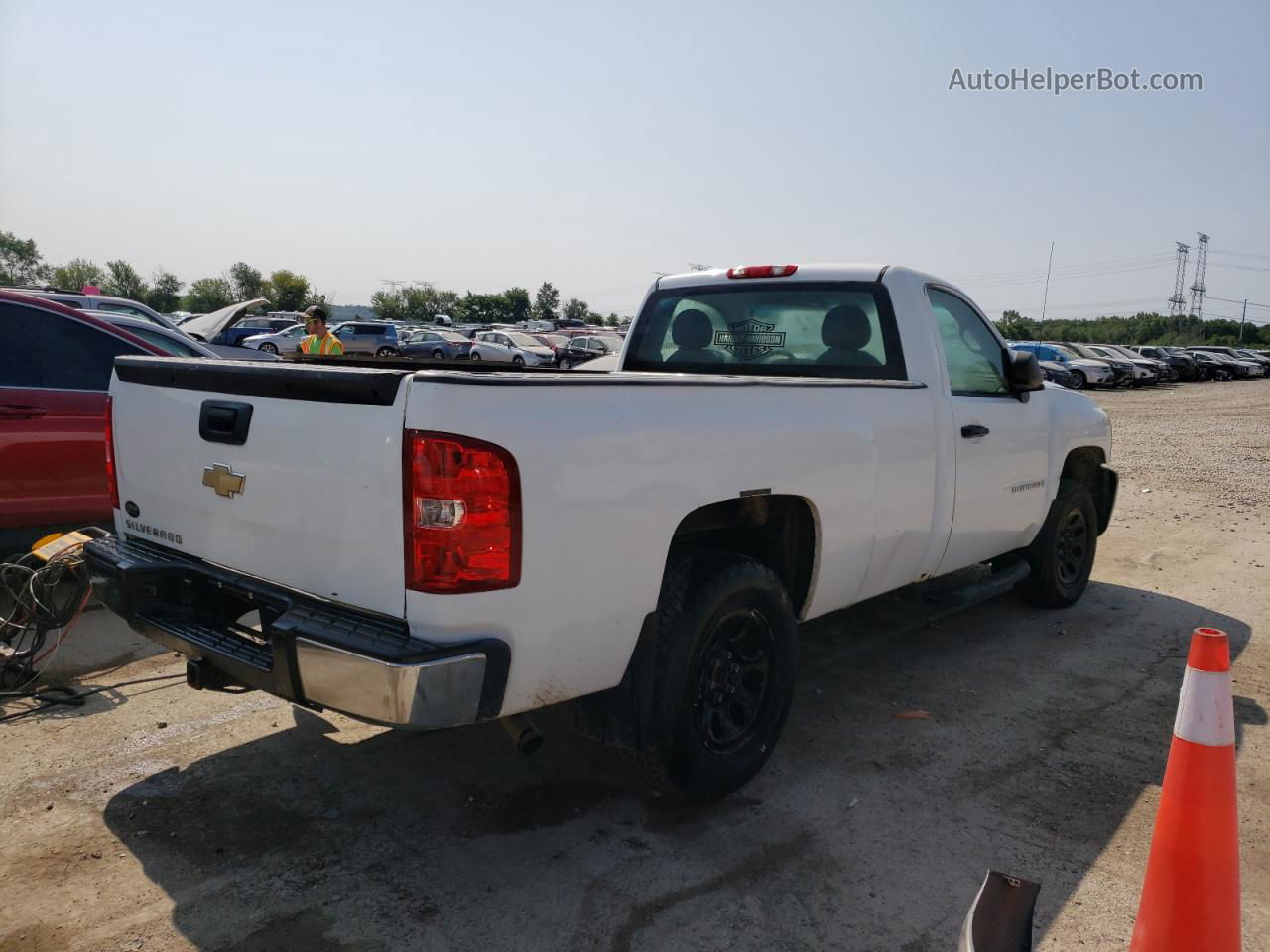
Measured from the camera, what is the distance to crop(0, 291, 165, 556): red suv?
5246mm

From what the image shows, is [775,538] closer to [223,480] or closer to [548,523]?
[548,523]

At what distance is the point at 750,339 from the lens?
4836mm

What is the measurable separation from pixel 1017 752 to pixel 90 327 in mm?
5614

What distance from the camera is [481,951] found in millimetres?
2621

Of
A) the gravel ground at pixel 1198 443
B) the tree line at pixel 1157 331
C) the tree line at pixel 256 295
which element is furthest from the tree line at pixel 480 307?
the gravel ground at pixel 1198 443

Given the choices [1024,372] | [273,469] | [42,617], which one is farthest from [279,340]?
[273,469]

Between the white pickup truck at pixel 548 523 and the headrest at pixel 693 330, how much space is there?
58cm

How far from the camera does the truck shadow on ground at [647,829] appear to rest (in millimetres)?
2770

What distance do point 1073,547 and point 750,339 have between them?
2834 millimetres

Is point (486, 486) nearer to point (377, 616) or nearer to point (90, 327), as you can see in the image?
point (377, 616)

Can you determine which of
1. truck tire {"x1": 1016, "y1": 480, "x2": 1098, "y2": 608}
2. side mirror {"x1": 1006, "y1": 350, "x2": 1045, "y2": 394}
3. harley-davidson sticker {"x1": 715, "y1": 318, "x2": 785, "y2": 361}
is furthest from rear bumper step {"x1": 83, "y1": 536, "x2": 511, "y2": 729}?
truck tire {"x1": 1016, "y1": 480, "x2": 1098, "y2": 608}

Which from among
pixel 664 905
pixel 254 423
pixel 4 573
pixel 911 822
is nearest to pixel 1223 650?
pixel 911 822

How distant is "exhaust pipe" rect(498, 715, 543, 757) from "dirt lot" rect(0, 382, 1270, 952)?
487mm

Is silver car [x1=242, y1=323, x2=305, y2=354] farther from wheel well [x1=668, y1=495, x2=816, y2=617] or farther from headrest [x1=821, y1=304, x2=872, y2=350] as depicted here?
wheel well [x1=668, y1=495, x2=816, y2=617]
